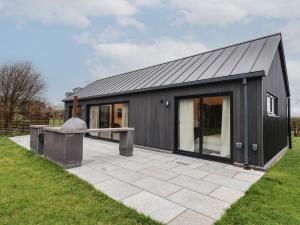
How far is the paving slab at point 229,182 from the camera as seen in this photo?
3549 mm

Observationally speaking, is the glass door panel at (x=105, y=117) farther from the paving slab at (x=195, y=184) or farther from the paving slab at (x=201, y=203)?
the paving slab at (x=201, y=203)

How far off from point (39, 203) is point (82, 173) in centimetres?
148

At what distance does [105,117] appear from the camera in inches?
384

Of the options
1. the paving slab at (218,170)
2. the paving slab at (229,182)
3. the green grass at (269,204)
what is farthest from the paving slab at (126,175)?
the green grass at (269,204)

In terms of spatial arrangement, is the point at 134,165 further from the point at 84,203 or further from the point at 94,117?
the point at 94,117

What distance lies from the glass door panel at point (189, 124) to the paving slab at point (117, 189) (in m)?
3.08

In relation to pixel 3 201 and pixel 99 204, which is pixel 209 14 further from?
pixel 3 201

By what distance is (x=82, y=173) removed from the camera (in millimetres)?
4293

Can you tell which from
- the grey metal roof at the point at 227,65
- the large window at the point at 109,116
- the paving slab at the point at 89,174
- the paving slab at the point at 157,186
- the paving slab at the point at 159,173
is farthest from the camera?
the large window at the point at 109,116

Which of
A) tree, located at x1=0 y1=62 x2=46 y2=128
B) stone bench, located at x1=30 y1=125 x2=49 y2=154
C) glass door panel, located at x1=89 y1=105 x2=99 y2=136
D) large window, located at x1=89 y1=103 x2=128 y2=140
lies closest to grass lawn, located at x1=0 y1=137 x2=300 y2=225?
stone bench, located at x1=30 y1=125 x2=49 y2=154

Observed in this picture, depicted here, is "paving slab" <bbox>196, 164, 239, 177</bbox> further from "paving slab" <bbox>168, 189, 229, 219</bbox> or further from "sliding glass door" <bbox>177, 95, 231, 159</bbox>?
"paving slab" <bbox>168, 189, 229, 219</bbox>

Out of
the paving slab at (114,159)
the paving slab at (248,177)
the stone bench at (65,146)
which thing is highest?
the stone bench at (65,146)

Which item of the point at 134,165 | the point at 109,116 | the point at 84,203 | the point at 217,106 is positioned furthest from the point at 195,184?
the point at 109,116

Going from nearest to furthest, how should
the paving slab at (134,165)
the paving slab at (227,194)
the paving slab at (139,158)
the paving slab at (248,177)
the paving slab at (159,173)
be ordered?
the paving slab at (227,194) < the paving slab at (248,177) < the paving slab at (159,173) < the paving slab at (134,165) < the paving slab at (139,158)
